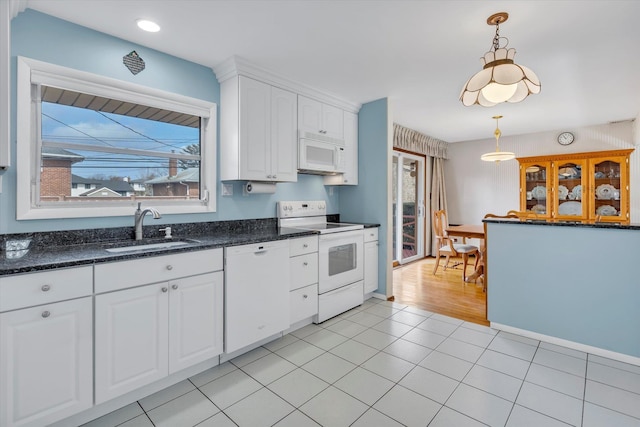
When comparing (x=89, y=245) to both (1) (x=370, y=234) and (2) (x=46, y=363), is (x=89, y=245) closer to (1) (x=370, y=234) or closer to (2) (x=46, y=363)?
(2) (x=46, y=363)

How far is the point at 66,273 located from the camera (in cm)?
156

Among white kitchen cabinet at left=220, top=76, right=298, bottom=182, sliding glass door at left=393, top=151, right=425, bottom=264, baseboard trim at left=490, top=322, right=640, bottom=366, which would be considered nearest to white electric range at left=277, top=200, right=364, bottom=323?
white kitchen cabinet at left=220, top=76, right=298, bottom=182

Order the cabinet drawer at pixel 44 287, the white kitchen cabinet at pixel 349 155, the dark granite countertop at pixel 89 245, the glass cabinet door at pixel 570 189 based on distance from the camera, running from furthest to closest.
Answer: the glass cabinet door at pixel 570 189, the white kitchen cabinet at pixel 349 155, the dark granite countertop at pixel 89 245, the cabinet drawer at pixel 44 287

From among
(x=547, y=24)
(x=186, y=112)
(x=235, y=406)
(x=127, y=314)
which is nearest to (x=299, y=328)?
(x=235, y=406)

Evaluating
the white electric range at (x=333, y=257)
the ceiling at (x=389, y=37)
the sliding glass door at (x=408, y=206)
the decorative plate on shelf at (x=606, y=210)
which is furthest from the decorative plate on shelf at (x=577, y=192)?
the white electric range at (x=333, y=257)

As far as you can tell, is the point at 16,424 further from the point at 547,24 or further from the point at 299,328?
the point at 547,24

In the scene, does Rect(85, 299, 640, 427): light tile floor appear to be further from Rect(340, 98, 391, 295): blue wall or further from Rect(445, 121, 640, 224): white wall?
Rect(445, 121, 640, 224): white wall

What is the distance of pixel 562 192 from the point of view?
500cm

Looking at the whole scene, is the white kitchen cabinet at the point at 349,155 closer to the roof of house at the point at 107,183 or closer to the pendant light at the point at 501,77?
the pendant light at the point at 501,77

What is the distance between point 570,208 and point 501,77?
168 inches

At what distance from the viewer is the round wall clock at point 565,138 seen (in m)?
5.11

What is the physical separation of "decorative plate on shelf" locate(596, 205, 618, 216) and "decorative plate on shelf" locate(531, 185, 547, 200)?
0.71 m

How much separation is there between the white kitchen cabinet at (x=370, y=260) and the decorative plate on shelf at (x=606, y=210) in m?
3.78

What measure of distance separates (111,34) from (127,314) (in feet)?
6.39
